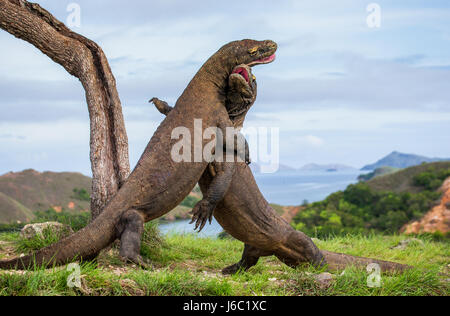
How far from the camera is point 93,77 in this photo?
315 inches

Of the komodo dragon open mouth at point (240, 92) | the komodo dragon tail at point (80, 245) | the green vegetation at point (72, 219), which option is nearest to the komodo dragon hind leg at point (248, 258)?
the komodo dragon open mouth at point (240, 92)

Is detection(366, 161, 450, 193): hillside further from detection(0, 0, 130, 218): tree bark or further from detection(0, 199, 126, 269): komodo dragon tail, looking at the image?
detection(0, 199, 126, 269): komodo dragon tail

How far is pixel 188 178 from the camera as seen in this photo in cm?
537

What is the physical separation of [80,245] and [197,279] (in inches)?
53.3

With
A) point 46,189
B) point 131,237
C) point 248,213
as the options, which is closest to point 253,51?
point 248,213

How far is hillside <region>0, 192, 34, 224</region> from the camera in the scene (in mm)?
10289

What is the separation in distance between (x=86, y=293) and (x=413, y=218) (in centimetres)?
1174

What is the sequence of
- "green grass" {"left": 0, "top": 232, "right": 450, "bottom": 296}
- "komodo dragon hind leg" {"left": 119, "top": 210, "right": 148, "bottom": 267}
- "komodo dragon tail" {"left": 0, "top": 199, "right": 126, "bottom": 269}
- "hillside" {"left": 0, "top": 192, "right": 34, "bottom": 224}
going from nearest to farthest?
"green grass" {"left": 0, "top": 232, "right": 450, "bottom": 296}, "komodo dragon hind leg" {"left": 119, "top": 210, "right": 148, "bottom": 267}, "komodo dragon tail" {"left": 0, "top": 199, "right": 126, "bottom": 269}, "hillside" {"left": 0, "top": 192, "right": 34, "bottom": 224}

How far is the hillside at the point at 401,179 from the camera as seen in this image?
16.8 m

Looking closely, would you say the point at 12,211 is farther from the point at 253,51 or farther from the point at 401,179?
the point at 401,179

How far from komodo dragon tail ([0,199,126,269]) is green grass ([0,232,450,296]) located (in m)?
0.18

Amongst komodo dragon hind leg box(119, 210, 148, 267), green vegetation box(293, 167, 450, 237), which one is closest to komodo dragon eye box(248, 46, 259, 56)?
komodo dragon hind leg box(119, 210, 148, 267)

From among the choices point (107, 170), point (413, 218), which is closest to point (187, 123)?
point (107, 170)
